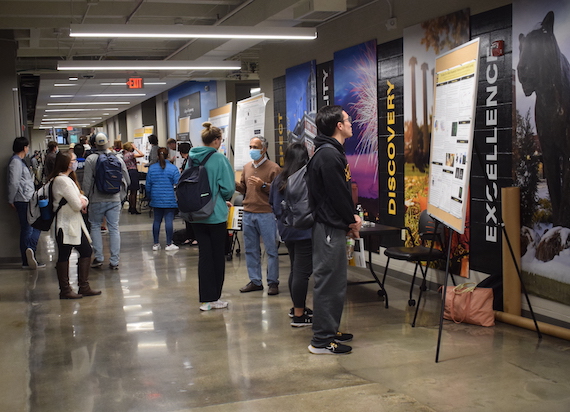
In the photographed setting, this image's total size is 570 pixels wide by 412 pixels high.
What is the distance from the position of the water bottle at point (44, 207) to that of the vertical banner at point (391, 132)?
3.56 meters

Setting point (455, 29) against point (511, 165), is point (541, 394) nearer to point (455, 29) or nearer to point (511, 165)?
point (511, 165)

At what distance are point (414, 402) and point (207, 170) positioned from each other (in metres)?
2.70

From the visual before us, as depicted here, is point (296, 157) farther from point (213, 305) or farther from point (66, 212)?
point (66, 212)

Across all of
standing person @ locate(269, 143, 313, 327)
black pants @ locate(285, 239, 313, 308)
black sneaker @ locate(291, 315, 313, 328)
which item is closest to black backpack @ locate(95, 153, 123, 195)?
standing person @ locate(269, 143, 313, 327)

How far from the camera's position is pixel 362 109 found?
7.36m

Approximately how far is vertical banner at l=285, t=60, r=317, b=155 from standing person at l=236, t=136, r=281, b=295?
Result: 1777 mm

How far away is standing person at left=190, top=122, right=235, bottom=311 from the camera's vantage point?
527cm

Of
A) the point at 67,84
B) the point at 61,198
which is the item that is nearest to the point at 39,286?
the point at 61,198

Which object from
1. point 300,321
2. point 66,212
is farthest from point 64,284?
point 300,321

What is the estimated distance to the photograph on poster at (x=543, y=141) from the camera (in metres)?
4.48

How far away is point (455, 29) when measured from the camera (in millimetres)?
5672

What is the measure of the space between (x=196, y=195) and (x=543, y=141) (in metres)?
2.74

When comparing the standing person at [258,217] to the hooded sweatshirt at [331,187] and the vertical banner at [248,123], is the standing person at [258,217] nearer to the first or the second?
the vertical banner at [248,123]

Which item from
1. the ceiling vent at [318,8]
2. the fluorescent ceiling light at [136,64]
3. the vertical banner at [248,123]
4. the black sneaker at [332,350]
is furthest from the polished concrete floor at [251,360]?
the fluorescent ceiling light at [136,64]
